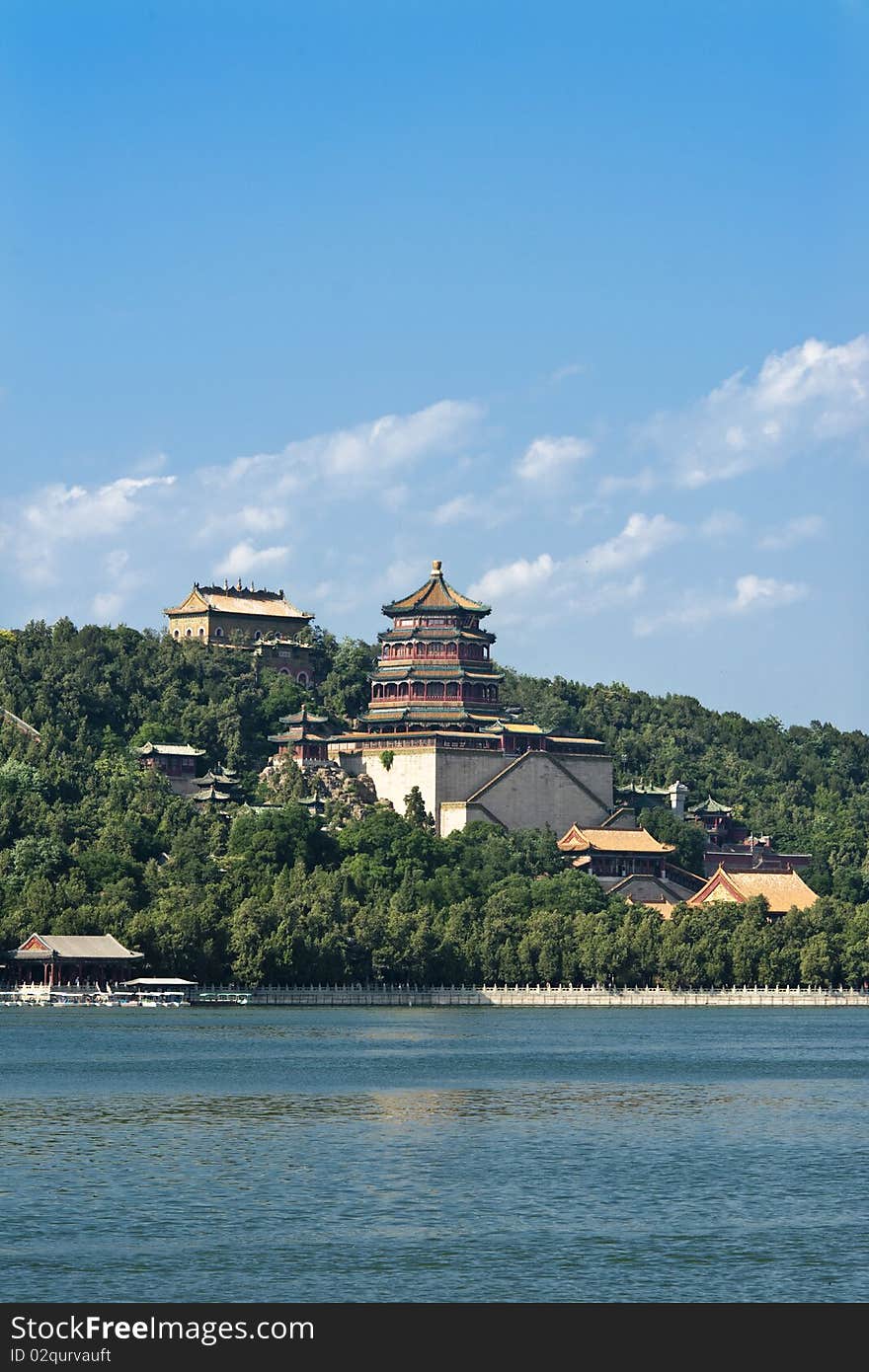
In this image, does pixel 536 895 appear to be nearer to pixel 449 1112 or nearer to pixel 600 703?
pixel 600 703

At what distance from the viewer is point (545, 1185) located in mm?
47781

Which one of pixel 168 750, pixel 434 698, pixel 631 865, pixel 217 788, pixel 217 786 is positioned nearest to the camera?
pixel 631 865

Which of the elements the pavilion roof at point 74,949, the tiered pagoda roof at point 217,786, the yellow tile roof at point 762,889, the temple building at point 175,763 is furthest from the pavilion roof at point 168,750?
the pavilion roof at point 74,949

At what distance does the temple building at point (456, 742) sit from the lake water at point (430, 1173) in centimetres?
4967

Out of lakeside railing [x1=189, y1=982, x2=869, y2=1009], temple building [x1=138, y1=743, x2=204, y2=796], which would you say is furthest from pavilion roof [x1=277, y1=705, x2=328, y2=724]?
lakeside railing [x1=189, y1=982, x2=869, y2=1009]

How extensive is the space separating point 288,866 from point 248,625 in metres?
39.7

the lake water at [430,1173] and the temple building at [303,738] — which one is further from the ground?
the temple building at [303,738]

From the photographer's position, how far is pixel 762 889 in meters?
135

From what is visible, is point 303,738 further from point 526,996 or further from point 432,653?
point 526,996

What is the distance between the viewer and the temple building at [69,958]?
11138 centimetres

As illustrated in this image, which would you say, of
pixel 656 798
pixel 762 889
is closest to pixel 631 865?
pixel 762 889

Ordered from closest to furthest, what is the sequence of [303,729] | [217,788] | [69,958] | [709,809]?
[69,958]
[217,788]
[303,729]
[709,809]

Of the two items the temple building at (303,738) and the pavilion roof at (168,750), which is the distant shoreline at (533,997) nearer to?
the pavilion roof at (168,750)

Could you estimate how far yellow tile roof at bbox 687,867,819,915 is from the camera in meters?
134
